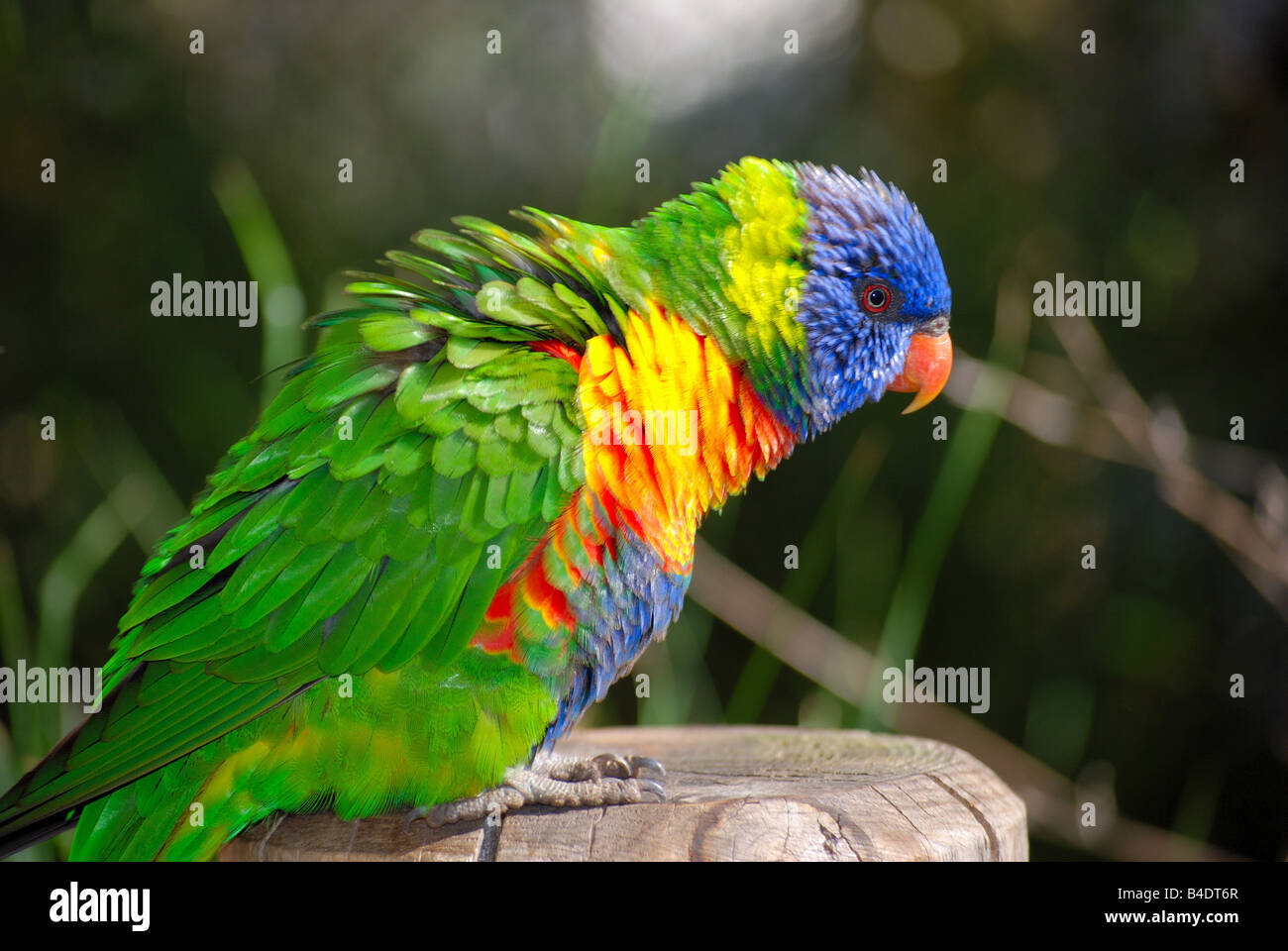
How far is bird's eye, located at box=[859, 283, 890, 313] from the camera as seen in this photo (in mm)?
2227

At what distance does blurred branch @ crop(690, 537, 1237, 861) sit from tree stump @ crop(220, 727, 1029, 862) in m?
1.59

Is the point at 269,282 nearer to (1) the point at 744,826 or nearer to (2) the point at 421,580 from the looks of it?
(2) the point at 421,580

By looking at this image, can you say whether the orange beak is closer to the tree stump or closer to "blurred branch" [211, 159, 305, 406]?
the tree stump

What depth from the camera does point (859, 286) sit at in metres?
2.21

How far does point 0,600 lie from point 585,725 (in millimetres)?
2432

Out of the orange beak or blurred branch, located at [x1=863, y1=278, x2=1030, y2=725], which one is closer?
the orange beak

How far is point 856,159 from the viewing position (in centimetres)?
430

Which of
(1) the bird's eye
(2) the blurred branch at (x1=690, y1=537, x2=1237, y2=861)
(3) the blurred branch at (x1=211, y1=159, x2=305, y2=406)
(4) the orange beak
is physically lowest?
(2) the blurred branch at (x1=690, y1=537, x2=1237, y2=861)

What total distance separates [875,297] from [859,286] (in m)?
0.06

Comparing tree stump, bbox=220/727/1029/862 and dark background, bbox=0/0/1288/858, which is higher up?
dark background, bbox=0/0/1288/858

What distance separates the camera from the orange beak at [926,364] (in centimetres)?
238

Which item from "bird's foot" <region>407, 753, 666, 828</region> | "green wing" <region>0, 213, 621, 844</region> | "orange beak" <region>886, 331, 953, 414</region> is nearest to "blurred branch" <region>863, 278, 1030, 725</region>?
"orange beak" <region>886, 331, 953, 414</region>
